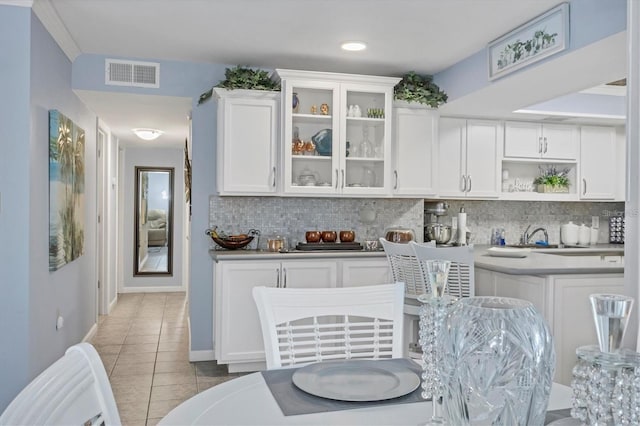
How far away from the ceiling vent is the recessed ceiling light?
1581 mm

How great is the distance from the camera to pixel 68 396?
2.93ft

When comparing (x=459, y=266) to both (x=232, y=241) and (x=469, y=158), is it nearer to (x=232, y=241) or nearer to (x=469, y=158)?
(x=232, y=241)

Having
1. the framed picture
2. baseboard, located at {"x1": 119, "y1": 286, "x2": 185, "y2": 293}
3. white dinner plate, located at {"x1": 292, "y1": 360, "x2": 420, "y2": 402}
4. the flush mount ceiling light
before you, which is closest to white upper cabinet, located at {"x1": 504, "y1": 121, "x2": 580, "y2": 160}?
the framed picture

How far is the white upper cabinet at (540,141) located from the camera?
5395mm

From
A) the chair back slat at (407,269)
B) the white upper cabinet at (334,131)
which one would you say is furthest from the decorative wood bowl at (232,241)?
the chair back slat at (407,269)

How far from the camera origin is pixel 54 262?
359 cm

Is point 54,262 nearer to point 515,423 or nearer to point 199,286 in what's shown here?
→ point 199,286

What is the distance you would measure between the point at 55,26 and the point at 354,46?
80.2 inches

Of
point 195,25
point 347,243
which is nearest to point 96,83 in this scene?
point 195,25

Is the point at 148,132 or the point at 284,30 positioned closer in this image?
the point at 284,30

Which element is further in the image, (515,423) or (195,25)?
(195,25)

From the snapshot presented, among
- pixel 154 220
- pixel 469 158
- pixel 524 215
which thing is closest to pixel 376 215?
pixel 469 158

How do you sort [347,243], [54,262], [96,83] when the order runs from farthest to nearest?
1. [347,243]
2. [96,83]
3. [54,262]

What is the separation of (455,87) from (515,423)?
13.1ft
